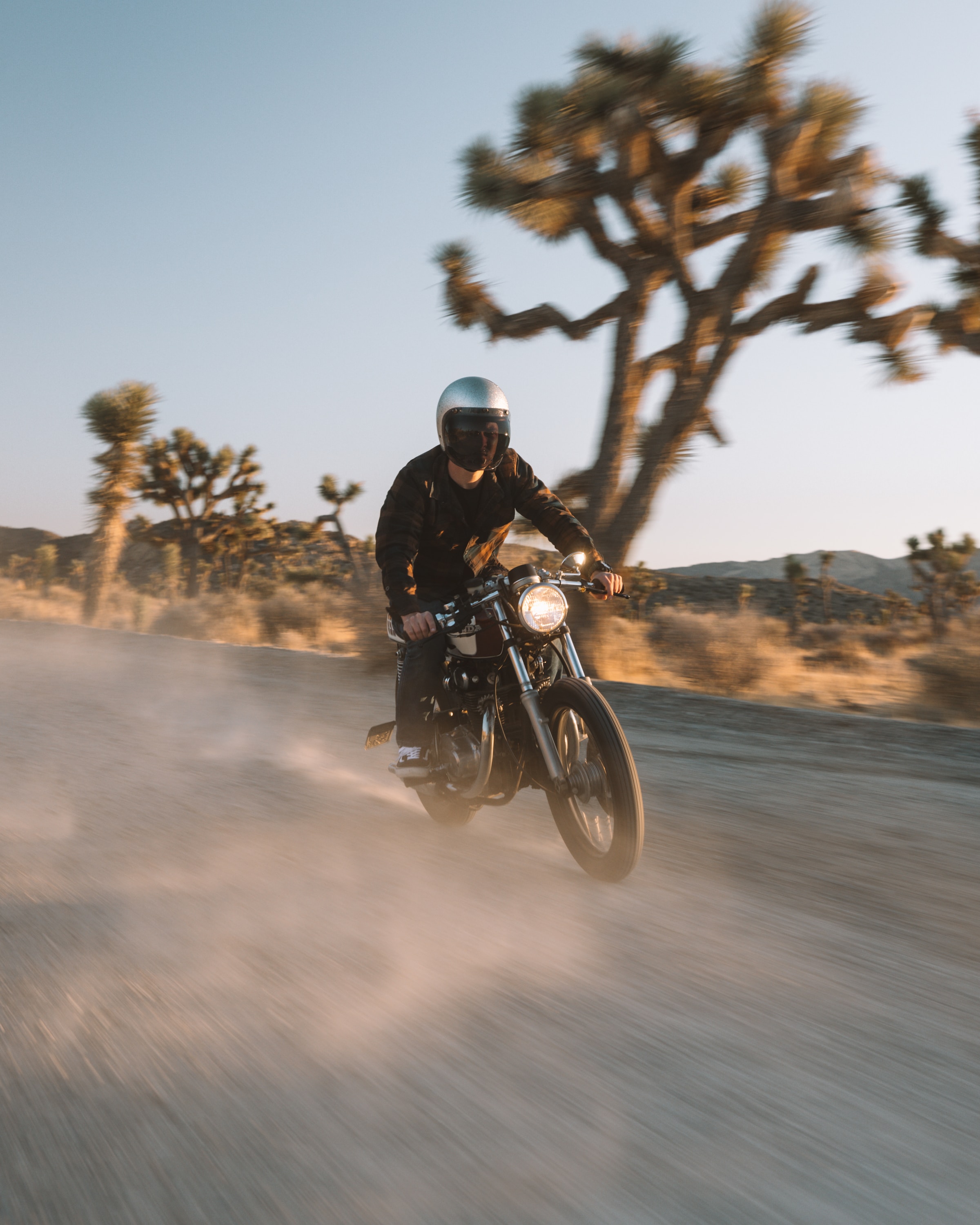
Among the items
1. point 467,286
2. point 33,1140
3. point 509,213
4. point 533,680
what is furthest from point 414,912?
point 467,286

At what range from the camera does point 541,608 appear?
12.8ft

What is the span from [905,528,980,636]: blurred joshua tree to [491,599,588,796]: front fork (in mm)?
33206

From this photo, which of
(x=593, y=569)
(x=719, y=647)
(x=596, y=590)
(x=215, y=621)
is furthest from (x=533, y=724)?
(x=215, y=621)

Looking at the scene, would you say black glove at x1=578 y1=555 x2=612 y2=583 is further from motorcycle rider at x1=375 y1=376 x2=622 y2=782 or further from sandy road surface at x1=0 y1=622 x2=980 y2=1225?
sandy road surface at x1=0 y1=622 x2=980 y2=1225

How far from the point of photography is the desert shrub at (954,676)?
10203 millimetres

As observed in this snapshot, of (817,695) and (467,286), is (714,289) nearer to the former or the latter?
(467,286)

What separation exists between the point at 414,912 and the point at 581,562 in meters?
1.66

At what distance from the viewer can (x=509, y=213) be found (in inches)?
462

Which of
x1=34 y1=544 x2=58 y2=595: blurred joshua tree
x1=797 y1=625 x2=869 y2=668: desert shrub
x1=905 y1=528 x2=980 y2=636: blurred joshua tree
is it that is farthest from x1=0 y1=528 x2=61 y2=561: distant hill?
x1=797 y1=625 x2=869 y2=668: desert shrub

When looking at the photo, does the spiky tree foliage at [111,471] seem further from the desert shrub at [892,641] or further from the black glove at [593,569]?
the black glove at [593,569]

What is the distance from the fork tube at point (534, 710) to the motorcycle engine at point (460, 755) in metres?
0.32

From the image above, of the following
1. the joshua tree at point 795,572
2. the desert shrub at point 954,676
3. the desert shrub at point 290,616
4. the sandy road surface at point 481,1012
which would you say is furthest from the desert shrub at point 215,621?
the joshua tree at point 795,572

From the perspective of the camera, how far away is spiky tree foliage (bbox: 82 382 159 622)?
989 inches

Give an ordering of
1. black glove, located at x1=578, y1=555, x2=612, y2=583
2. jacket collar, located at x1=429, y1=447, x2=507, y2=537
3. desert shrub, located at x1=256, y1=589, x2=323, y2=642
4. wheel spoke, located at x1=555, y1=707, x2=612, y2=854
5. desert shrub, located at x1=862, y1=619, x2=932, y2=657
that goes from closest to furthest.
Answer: wheel spoke, located at x1=555, y1=707, x2=612, y2=854, black glove, located at x1=578, y1=555, x2=612, y2=583, jacket collar, located at x1=429, y1=447, x2=507, y2=537, desert shrub, located at x1=862, y1=619, x2=932, y2=657, desert shrub, located at x1=256, y1=589, x2=323, y2=642
